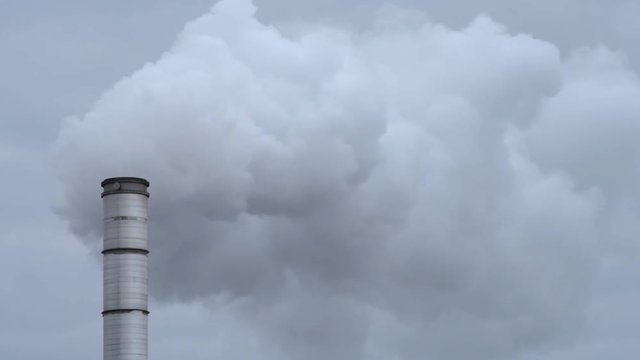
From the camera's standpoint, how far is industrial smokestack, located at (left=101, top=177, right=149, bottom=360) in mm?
55812

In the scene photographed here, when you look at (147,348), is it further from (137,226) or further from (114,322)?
(137,226)

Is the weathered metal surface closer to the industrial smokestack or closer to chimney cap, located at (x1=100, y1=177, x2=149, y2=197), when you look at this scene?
the industrial smokestack

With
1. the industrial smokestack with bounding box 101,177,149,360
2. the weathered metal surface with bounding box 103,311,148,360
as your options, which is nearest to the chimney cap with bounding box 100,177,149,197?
A: the industrial smokestack with bounding box 101,177,149,360

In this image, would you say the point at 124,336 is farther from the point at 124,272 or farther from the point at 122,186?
the point at 122,186

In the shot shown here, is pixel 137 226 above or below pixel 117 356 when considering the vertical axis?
above

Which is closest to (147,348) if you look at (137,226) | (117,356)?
(117,356)

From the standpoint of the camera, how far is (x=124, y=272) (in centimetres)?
5588

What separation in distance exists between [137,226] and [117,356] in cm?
585

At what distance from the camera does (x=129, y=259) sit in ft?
184

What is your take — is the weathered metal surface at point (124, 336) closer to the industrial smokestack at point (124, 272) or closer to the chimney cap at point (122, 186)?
the industrial smokestack at point (124, 272)

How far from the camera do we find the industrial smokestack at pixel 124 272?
55812 mm

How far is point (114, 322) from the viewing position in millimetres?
55938

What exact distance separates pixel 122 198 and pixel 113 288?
404 cm

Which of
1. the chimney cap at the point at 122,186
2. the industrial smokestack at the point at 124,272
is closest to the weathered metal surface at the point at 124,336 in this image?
the industrial smokestack at the point at 124,272
